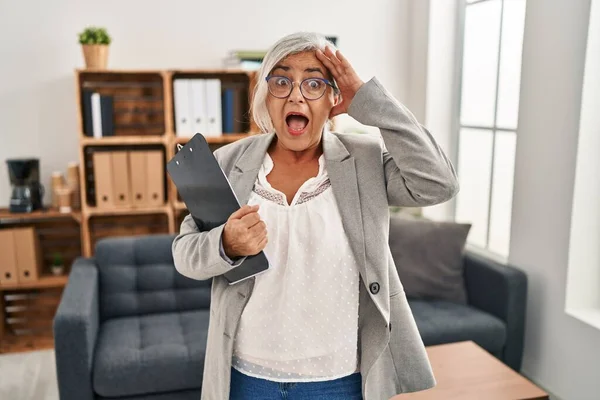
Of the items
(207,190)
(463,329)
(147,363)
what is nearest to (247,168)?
(207,190)

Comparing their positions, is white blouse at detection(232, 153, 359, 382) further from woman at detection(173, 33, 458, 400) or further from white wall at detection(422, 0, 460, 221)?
white wall at detection(422, 0, 460, 221)

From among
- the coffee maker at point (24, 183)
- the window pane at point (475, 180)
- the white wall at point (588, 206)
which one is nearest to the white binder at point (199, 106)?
the coffee maker at point (24, 183)

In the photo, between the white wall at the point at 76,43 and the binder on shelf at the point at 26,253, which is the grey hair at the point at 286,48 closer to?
the white wall at the point at 76,43

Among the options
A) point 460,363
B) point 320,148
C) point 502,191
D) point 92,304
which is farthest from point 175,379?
point 502,191

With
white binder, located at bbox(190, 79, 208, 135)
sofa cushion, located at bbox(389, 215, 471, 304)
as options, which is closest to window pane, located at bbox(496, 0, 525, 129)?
sofa cushion, located at bbox(389, 215, 471, 304)

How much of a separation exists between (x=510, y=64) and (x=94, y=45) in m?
2.31

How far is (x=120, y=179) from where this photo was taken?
11.2 feet

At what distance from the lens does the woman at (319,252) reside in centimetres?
117

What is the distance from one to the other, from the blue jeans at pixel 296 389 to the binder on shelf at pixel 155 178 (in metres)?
2.39

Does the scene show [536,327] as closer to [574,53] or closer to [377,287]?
[574,53]

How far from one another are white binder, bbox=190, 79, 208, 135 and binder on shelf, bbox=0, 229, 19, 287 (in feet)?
4.05

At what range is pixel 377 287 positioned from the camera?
1172 millimetres

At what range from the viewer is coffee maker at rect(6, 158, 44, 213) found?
3.33 metres

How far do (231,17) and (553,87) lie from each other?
2.03 meters
